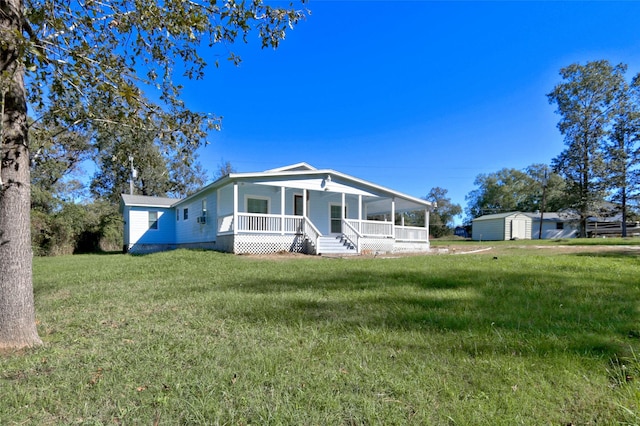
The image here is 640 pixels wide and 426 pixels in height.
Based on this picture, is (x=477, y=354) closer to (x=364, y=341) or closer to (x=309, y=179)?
(x=364, y=341)

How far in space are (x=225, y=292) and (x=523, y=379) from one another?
434cm

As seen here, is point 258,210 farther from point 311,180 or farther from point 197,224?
point 197,224

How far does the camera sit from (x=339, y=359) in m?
2.57

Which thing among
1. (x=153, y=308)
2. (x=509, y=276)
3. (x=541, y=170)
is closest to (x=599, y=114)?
(x=541, y=170)

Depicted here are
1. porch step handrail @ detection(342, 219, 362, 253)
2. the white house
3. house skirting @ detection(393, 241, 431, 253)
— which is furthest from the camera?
house skirting @ detection(393, 241, 431, 253)

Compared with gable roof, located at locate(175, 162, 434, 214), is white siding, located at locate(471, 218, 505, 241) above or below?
below

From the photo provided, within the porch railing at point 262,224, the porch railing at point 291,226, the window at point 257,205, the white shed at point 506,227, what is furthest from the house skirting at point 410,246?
the white shed at point 506,227

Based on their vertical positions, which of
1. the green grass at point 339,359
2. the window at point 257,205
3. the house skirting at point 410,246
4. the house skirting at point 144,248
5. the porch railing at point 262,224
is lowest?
the house skirting at point 144,248

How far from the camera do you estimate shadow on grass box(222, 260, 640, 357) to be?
2812mm

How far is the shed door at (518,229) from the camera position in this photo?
33375 millimetres

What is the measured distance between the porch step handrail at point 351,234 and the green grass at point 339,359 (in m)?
9.39

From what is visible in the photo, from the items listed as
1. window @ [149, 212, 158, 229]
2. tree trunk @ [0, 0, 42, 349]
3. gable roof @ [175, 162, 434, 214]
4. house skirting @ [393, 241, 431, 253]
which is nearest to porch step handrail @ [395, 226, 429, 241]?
house skirting @ [393, 241, 431, 253]

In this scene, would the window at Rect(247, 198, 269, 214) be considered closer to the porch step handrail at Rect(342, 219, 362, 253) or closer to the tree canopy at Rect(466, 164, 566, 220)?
the porch step handrail at Rect(342, 219, 362, 253)

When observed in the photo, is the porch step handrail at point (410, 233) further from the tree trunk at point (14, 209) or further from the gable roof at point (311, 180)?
the tree trunk at point (14, 209)
